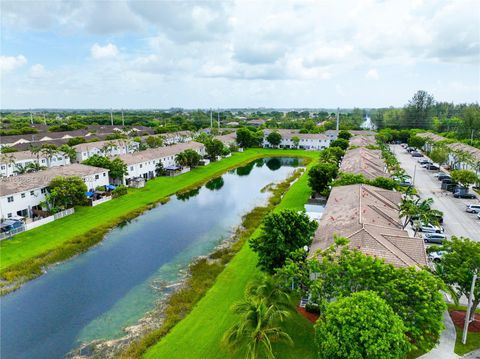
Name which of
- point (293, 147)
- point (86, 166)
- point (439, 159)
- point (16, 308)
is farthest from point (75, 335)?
point (293, 147)

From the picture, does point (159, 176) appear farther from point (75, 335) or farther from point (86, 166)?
point (75, 335)

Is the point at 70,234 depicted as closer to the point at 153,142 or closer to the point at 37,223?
the point at 37,223

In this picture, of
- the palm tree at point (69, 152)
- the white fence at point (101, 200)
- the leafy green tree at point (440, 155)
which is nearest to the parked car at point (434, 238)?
the leafy green tree at point (440, 155)

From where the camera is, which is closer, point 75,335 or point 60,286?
point 75,335

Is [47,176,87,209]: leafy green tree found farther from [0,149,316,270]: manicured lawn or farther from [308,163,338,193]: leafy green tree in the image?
[308,163,338,193]: leafy green tree

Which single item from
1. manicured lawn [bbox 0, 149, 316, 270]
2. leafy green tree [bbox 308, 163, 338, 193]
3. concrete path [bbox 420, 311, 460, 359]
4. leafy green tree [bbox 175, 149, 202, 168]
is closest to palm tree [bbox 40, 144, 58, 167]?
manicured lawn [bbox 0, 149, 316, 270]

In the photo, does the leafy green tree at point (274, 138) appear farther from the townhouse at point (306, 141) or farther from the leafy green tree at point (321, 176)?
the leafy green tree at point (321, 176)

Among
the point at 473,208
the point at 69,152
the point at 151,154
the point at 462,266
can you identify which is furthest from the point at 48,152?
the point at 473,208
